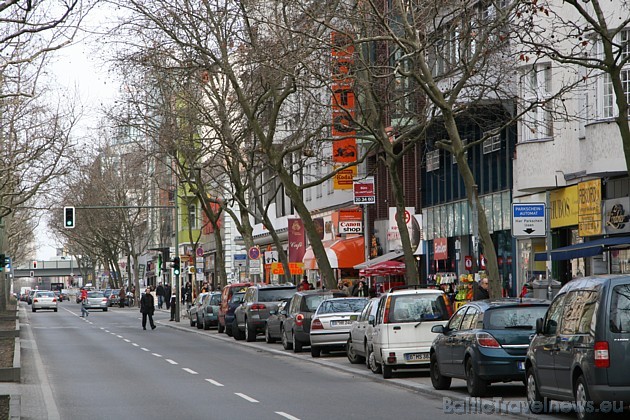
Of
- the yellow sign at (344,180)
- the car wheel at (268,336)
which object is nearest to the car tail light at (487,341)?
the car wheel at (268,336)

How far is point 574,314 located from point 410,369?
10856mm

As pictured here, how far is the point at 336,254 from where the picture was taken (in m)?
54.0

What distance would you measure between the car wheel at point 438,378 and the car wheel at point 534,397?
3889 mm

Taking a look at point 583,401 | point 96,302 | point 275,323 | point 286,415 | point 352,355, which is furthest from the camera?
point 96,302

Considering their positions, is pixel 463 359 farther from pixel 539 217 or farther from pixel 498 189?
pixel 498 189

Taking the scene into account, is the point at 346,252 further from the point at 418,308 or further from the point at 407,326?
the point at 407,326

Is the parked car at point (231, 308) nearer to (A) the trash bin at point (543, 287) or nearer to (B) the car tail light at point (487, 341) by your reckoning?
(A) the trash bin at point (543, 287)

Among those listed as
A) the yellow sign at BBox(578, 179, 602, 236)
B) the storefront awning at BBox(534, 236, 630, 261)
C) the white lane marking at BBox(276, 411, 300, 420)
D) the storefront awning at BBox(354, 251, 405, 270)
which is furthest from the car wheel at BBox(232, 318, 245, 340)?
the white lane marking at BBox(276, 411, 300, 420)

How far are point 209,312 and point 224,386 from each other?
29117 mm

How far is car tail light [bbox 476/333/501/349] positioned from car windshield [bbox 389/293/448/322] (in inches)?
189

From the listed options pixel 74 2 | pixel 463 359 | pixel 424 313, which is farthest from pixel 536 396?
pixel 74 2

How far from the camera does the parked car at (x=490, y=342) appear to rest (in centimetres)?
1817

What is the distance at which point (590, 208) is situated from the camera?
31703mm

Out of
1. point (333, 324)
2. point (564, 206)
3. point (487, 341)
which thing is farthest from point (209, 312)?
point (487, 341)
